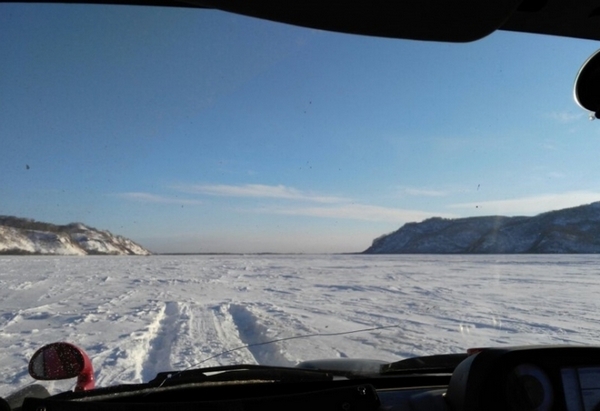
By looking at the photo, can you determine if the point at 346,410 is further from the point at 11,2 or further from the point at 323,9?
the point at 11,2

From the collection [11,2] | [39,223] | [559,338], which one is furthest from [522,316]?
[11,2]

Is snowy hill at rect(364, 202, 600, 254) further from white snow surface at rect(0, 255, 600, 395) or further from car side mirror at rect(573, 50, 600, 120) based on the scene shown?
car side mirror at rect(573, 50, 600, 120)

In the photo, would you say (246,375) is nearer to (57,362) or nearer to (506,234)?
(57,362)

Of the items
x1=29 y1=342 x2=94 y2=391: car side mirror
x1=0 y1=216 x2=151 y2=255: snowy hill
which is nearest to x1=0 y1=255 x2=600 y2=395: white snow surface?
x1=0 y1=216 x2=151 y2=255: snowy hill

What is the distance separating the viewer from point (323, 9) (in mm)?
1279

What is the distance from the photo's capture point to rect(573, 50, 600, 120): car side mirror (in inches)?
62.9

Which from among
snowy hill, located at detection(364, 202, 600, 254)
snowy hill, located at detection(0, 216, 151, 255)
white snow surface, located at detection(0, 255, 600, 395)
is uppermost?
snowy hill, located at detection(364, 202, 600, 254)

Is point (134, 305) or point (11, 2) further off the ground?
point (11, 2)

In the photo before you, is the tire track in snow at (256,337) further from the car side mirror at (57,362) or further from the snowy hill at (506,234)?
the car side mirror at (57,362)

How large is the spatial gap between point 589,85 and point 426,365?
1.32 m

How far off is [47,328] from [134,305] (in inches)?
76.2

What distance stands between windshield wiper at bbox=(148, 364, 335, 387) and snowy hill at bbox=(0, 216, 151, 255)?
71cm

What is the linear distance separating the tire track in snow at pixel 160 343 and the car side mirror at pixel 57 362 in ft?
6.22

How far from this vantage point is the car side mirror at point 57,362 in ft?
6.33
